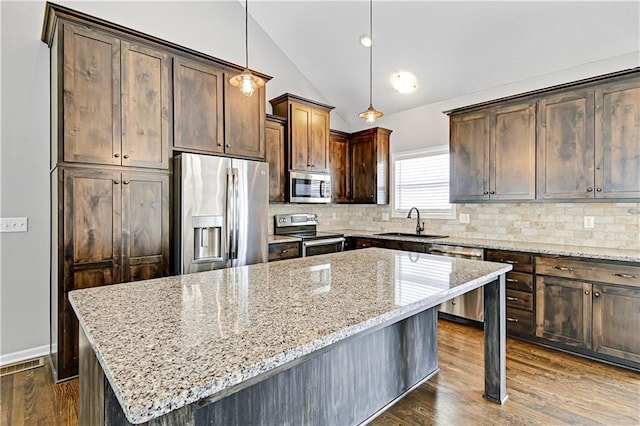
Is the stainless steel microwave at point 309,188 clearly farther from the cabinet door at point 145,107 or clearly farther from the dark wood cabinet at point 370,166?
the cabinet door at point 145,107

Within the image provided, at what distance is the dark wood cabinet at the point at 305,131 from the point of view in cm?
432

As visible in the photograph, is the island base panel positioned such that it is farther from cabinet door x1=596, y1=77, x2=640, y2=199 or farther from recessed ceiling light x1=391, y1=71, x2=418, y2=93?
recessed ceiling light x1=391, y1=71, x2=418, y2=93

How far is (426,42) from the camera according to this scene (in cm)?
374

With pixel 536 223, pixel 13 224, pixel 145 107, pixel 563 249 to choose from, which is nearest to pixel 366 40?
pixel 145 107

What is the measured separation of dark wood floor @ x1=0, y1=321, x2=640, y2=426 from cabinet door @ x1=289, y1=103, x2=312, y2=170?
2732 millimetres

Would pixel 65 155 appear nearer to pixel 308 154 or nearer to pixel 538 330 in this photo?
pixel 308 154

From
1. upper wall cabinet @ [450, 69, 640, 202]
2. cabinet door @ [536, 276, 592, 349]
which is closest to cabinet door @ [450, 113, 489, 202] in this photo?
upper wall cabinet @ [450, 69, 640, 202]

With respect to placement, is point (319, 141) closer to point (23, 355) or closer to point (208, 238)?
point (208, 238)

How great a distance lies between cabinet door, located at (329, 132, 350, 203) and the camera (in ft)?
16.4

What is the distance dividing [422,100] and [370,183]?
1.30 m

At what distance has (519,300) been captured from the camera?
3.21 metres

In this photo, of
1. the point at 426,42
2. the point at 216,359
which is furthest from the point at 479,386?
the point at 426,42

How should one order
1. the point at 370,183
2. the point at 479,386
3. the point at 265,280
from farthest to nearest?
the point at 370,183 < the point at 479,386 < the point at 265,280

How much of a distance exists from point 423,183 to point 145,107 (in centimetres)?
342
